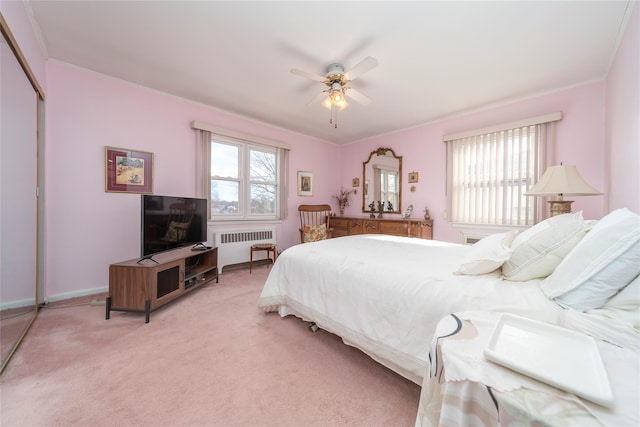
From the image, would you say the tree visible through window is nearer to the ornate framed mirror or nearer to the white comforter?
the ornate framed mirror

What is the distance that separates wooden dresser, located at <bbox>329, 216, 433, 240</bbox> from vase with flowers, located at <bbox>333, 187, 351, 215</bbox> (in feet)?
1.76

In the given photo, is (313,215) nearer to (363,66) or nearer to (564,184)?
(363,66)

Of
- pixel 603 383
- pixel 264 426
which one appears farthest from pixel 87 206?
pixel 603 383

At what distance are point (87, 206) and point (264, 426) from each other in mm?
3072

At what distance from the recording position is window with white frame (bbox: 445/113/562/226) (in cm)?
312

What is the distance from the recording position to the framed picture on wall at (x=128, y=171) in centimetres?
287

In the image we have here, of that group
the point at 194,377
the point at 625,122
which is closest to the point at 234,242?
the point at 194,377

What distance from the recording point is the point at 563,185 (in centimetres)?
223

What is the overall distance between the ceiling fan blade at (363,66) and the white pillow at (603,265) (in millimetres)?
1798

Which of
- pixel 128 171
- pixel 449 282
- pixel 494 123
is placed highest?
pixel 494 123

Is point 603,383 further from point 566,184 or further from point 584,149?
point 584,149

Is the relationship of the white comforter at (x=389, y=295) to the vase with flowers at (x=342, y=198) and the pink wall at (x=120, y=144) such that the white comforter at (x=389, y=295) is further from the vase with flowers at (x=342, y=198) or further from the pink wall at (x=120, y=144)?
the vase with flowers at (x=342, y=198)

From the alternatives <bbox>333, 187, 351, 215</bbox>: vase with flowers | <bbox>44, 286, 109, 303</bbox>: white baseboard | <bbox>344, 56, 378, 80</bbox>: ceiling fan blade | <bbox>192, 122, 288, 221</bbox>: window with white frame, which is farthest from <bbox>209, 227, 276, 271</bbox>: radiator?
<bbox>344, 56, 378, 80</bbox>: ceiling fan blade

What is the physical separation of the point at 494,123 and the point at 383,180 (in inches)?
75.8
